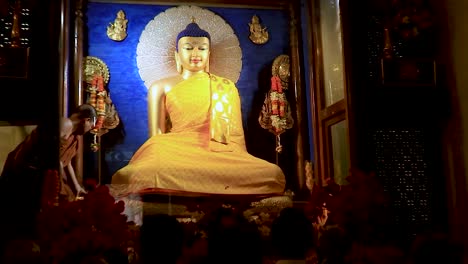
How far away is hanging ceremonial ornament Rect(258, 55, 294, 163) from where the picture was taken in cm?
592

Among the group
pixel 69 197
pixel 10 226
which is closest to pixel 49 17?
pixel 10 226

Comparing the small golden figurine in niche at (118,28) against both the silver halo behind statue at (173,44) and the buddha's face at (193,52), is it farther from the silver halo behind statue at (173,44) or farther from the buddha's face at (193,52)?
the buddha's face at (193,52)

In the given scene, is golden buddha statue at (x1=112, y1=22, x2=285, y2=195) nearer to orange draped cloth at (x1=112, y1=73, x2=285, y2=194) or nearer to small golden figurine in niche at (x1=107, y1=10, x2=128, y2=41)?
orange draped cloth at (x1=112, y1=73, x2=285, y2=194)

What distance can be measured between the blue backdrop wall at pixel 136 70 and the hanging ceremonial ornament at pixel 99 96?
0.09 meters

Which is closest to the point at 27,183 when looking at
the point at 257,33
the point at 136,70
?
the point at 136,70

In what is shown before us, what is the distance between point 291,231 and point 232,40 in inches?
165

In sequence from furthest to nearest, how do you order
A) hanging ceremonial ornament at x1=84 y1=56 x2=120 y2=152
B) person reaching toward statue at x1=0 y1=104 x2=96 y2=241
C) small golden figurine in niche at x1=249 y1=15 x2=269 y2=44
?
small golden figurine in niche at x1=249 y1=15 x2=269 y2=44, hanging ceremonial ornament at x1=84 y1=56 x2=120 y2=152, person reaching toward statue at x1=0 y1=104 x2=96 y2=241

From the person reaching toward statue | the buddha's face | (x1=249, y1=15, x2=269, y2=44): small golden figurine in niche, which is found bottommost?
the person reaching toward statue

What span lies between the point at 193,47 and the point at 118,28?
2.63 feet

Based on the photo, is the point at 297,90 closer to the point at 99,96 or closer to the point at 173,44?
the point at 173,44

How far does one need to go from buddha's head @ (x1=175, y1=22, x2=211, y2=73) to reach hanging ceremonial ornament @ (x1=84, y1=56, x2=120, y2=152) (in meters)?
0.82

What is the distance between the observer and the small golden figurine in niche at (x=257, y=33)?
20.5 feet

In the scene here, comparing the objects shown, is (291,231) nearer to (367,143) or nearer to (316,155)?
(367,143)

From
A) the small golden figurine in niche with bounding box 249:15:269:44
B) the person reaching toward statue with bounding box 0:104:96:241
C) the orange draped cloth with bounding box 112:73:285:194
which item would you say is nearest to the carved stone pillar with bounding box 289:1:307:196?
the small golden figurine in niche with bounding box 249:15:269:44
